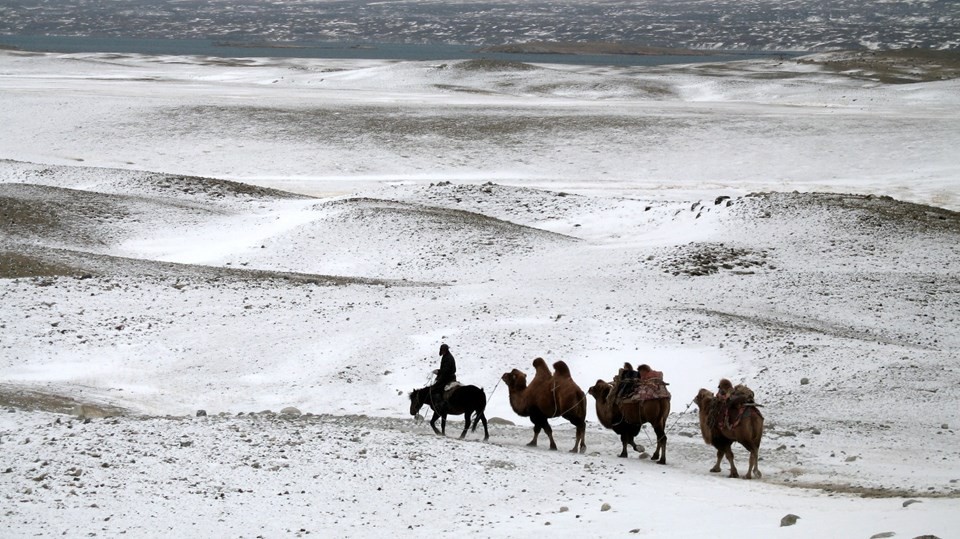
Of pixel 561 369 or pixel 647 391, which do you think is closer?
pixel 647 391

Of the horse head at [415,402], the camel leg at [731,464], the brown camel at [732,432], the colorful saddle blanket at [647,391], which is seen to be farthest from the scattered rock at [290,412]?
the camel leg at [731,464]

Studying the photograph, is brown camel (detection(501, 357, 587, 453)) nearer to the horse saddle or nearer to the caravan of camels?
the caravan of camels

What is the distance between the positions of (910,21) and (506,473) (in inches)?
5966

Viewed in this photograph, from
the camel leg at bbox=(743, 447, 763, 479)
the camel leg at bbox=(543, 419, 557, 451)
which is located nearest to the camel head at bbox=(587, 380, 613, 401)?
the camel leg at bbox=(543, 419, 557, 451)

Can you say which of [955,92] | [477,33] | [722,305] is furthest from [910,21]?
[722,305]

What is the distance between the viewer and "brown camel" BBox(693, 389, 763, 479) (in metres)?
12.7

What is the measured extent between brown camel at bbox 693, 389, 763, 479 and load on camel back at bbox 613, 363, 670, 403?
19.4 inches

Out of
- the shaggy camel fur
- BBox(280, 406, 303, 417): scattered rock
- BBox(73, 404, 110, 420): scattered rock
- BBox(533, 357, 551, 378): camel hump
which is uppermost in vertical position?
BBox(533, 357, 551, 378): camel hump

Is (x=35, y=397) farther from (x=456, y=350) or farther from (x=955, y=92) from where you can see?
(x=955, y=92)

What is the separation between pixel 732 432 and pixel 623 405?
1436 millimetres

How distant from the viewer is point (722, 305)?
21.9 m

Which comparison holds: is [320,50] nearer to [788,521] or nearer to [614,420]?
[614,420]

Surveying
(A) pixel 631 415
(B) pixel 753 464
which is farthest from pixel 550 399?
(B) pixel 753 464

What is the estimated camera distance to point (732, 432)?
506 inches
